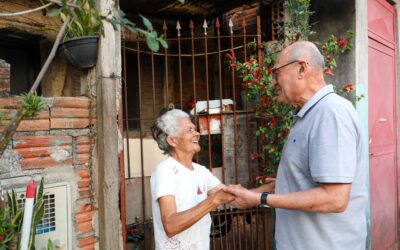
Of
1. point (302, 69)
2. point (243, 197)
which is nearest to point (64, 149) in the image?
point (243, 197)

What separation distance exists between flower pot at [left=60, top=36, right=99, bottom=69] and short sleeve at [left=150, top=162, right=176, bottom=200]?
1.04 meters

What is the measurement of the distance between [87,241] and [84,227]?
118 mm

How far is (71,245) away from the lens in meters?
2.62

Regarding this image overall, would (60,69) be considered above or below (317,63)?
above

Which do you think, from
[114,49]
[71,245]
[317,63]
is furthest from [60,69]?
[317,63]

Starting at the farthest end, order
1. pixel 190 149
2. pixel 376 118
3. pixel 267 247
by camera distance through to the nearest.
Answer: pixel 376 118, pixel 267 247, pixel 190 149

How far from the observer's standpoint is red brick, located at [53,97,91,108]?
8.47ft

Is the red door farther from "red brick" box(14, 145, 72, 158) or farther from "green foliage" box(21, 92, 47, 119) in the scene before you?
"green foliage" box(21, 92, 47, 119)

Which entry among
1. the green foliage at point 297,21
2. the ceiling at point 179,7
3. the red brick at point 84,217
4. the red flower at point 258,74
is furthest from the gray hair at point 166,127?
the ceiling at point 179,7

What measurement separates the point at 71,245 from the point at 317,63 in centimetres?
220

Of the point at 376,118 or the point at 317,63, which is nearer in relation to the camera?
the point at 317,63

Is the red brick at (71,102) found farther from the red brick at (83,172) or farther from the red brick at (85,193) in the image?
the red brick at (85,193)

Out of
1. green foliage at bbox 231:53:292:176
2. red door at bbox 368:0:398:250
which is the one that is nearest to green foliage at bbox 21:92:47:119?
green foliage at bbox 231:53:292:176

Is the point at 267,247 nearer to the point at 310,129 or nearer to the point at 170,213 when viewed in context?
the point at 170,213
